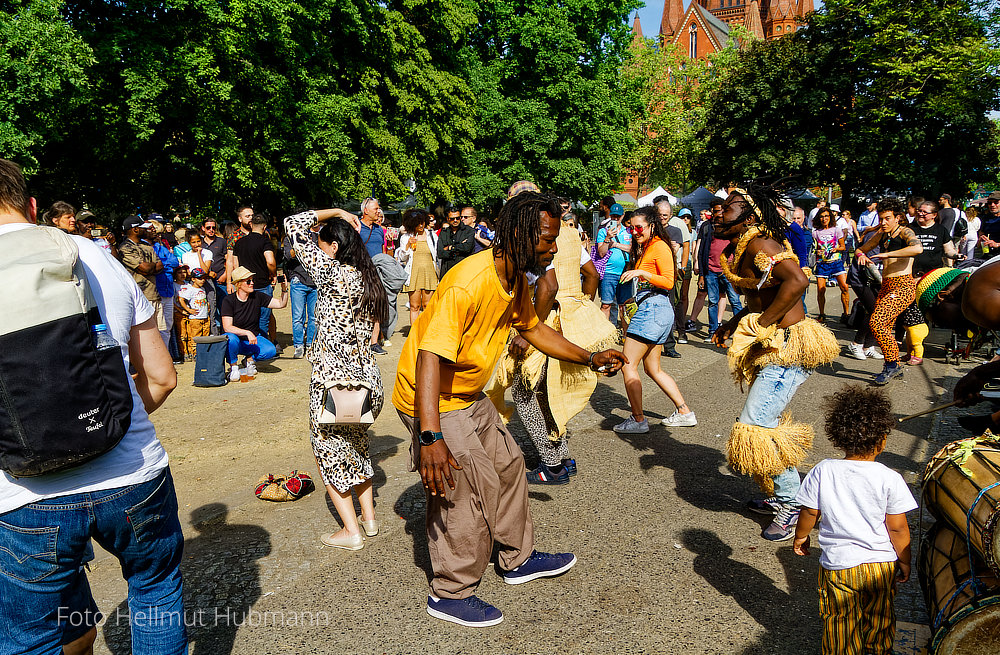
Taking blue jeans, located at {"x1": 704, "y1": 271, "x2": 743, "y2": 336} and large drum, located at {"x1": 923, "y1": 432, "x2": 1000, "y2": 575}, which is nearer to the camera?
large drum, located at {"x1": 923, "y1": 432, "x2": 1000, "y2": 575}

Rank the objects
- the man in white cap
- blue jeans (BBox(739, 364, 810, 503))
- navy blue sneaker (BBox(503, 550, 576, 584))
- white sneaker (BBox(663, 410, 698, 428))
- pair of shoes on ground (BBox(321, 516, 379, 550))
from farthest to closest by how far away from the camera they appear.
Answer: the man in white cap
white sneaker (BBox(663, 410, 698, 428))
blue jeans (BBox(739, 364, 810, 503))
pair of shoes on ground (BBox(321, 516, 379, 550))
navy blue sneaker (BBox(503, 550, 576, 584))

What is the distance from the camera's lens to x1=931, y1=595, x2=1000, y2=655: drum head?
206cm

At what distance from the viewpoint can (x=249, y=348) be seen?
8367 millimetres

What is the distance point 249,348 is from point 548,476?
4.87 m

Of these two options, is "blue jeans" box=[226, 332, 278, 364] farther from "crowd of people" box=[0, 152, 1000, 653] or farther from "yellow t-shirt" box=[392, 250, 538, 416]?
"yellow t-shirt" box=[392, 250, 538, 416]

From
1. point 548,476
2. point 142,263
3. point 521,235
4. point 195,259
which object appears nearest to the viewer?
point 521,235

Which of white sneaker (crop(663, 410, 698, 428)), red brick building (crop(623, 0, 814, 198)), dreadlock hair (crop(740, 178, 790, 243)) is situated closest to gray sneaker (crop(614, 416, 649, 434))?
white sneaker (crop(663, 410, 698, 428))

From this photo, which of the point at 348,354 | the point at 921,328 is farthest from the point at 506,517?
the point at 921,328

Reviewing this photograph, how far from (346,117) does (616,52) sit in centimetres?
1662

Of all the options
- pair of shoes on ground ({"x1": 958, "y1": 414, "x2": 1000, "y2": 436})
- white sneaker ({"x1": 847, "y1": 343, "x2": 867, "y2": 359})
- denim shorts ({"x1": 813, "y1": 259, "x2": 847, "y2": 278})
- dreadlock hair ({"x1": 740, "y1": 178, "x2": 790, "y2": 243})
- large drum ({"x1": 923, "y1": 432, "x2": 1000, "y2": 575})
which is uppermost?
dreadlock hair ({"x1": 740, "y1": 178, "x2": 790, "y2": 243})

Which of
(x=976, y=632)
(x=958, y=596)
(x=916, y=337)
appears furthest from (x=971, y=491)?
(x=916, y=337)

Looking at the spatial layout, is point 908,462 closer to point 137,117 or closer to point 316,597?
point 316,597

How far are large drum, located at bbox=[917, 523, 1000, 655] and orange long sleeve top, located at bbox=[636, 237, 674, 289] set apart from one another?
403 centimetres

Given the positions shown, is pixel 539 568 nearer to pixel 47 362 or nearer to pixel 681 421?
pixel 47 362
